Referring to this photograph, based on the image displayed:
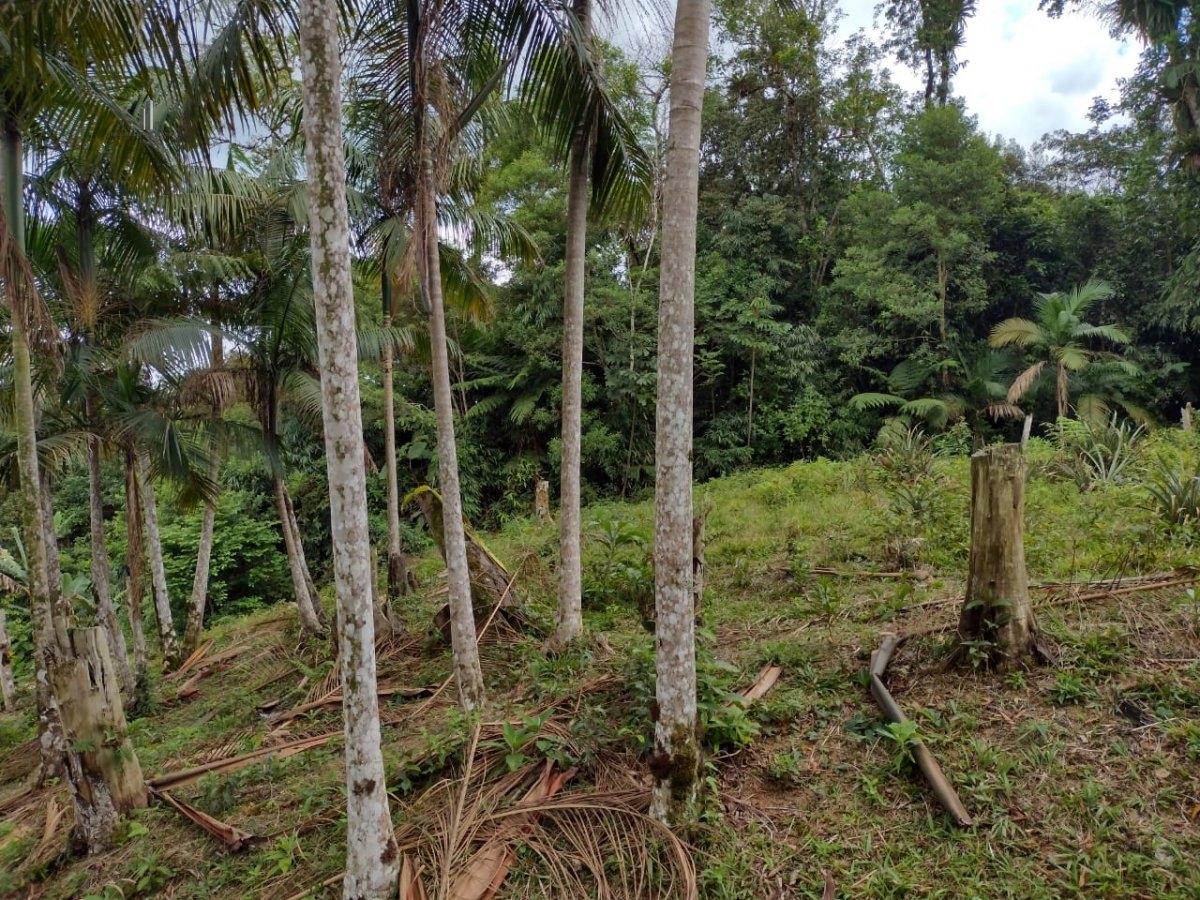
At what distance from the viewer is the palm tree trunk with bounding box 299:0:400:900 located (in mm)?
3180

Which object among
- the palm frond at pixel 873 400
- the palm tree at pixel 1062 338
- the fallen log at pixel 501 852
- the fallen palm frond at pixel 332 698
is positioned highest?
the palm tree at pixel 1062 338

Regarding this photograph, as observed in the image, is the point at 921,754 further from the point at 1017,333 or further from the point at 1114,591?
the point at 1017,333

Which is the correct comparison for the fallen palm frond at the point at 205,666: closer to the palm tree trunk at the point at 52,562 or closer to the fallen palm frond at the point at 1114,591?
the palm tree trunk at the point at 52,562

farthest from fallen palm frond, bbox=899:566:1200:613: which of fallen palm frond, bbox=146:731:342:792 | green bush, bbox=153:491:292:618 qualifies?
green bush, bbox=153:491:292:618

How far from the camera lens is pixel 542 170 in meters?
15.1

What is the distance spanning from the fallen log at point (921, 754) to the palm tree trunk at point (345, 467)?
9.18 ft

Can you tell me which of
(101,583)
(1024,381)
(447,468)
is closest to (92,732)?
(447,468)

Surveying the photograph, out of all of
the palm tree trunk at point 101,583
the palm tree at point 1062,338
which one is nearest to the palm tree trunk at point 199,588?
the palm tree trunk at point 101,583

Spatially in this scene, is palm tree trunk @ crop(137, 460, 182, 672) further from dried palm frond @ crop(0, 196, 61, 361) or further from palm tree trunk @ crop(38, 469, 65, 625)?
dried palm frond @ crop(0, 196, 61, 361)

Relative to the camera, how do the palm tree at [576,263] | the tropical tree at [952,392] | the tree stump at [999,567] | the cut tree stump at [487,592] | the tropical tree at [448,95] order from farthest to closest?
the tropical tree at [952,392], the cut tree stump at [487,592], the palm tree at [576,263], the tropical tree at [448,95], the tree stump at [999,567]

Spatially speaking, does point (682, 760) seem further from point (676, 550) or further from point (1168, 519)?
point (1168, 519)

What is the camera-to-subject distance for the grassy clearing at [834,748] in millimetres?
3227

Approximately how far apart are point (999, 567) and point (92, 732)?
5.94 metres

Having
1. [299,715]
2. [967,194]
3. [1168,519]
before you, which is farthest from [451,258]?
[967,194]
